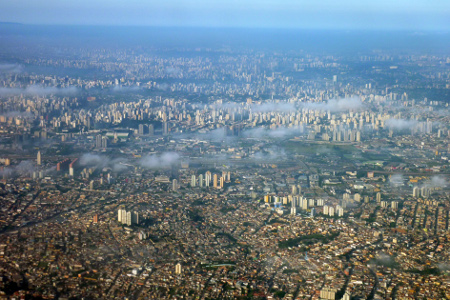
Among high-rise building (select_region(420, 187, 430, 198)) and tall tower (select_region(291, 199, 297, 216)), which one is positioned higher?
high-rise building (select_region(420, 187, 430, 198))

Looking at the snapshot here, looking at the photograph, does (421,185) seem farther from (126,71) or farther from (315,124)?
(126,71)

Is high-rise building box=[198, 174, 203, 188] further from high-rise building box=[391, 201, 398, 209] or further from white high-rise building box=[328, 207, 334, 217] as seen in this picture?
high-rise building box=[391, 201, 398, 209]

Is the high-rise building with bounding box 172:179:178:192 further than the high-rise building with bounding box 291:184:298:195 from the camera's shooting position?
Yes

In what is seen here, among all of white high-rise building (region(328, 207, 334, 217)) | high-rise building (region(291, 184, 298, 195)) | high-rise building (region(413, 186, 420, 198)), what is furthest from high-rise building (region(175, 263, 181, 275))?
high-rise building (region(413, 186, 420, 198))

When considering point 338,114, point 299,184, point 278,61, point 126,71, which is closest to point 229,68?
point 278,61

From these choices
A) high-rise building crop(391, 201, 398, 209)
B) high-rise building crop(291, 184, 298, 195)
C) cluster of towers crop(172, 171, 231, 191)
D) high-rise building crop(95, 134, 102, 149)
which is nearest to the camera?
high-rise building crop(391, 201, 398, 209)

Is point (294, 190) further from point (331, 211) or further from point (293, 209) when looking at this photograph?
point (331, 211)

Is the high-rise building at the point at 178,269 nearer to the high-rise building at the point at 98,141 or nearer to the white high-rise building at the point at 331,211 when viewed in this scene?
the white high-rise building at the point at 331,211

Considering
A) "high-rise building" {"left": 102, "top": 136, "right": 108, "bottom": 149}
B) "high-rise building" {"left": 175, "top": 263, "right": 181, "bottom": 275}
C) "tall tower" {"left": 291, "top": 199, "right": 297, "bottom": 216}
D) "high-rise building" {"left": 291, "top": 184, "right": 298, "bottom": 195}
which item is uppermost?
"high-rise building" {"left": 102, "top": 136, "right": 108, "bottom": 149}

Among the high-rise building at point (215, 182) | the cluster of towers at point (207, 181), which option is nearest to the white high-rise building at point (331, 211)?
the cluster of towers at point (207, 181)

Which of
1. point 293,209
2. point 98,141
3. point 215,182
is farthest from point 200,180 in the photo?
point 98,141

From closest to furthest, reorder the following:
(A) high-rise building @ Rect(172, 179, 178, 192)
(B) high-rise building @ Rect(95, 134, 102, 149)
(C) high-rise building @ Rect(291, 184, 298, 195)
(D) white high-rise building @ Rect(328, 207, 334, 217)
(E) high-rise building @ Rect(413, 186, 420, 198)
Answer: (D) white high-rise building @ Rect(328, 207, 334, 217) < (C) high-rise building @ Rect(291, 184, 298, 195) < (E) high-rise building @ Rect(413, 186, 420, 198) < (A) high-rise building @ Rect(172, 179, 178, 192) < (B) high-rise building @ Rect(95, 134, 102, 149)
